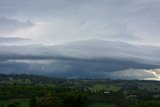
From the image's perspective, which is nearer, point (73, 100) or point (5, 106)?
point (73, 100)

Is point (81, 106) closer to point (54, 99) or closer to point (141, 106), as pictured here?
point (54, 99)

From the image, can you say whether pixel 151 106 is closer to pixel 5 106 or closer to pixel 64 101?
pixel 64 101

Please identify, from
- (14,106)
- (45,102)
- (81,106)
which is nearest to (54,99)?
(45,102)

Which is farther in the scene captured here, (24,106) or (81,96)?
(24,106)

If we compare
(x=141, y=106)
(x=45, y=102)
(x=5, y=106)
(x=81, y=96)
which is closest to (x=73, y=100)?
(x=81, y=96)

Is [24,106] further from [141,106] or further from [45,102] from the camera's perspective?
[141,106]

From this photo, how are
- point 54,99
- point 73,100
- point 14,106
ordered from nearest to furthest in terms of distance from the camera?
point 54,99 < point 73,100 < point 14,106

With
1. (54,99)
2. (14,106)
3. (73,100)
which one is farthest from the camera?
(14,106)

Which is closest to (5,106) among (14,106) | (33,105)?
(14,106)
